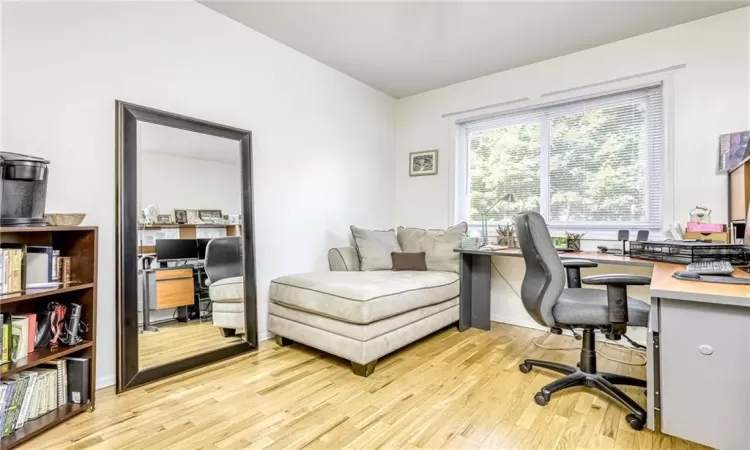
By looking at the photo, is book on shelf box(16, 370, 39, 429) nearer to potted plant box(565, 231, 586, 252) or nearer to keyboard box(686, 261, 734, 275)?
keyboard box(686, 261, 734, 275)

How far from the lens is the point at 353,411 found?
1883mm

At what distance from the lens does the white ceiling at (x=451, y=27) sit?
2.53 meters

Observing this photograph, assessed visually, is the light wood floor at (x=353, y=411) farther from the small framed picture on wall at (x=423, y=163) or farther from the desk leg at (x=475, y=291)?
the small framed picture on wall at (x=423, y=163)

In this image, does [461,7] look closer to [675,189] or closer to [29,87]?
[675,189]

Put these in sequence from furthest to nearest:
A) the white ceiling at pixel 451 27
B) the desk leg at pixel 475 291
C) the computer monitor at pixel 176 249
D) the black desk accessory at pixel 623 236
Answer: the desk leg at pixel 475 291
the black desk accessory at pixel 623 236
the white ceiling at pixel 451 27
the computer monitor at pixel 176 249

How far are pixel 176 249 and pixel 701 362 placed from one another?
278cm

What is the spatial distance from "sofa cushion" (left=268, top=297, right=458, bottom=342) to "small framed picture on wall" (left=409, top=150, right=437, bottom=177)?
169 centimetres

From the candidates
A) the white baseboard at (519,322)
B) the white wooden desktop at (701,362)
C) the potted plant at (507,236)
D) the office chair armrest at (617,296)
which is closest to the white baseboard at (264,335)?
the white baseboard at (519,322)

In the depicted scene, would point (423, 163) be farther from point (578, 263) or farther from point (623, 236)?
point (578, 263)

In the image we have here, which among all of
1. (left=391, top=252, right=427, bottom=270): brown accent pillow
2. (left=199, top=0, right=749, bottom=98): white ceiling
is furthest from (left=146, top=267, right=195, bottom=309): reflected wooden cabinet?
(left=199, top=0, right=749, bottom=98): white ceiling

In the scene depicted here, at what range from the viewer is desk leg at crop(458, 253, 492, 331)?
3.29m

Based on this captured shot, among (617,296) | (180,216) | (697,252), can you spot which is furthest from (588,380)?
(180,216)

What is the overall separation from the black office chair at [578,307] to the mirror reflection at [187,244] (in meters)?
2.03

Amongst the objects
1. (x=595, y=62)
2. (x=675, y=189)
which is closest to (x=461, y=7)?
(x=595, y=62)
